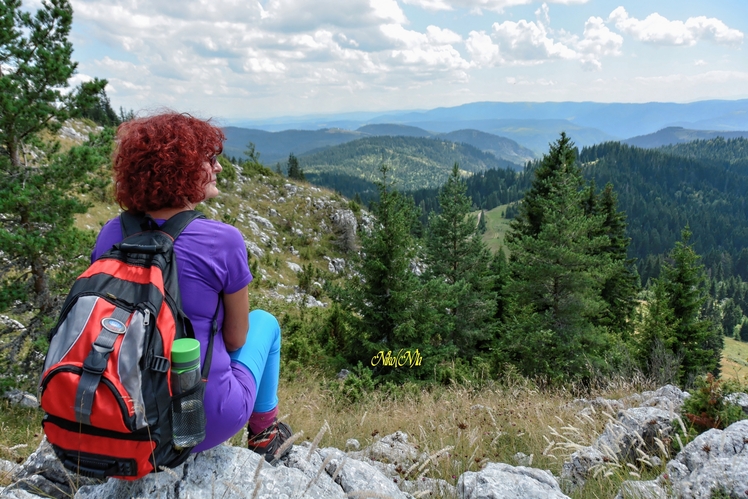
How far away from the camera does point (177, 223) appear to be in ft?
7.17

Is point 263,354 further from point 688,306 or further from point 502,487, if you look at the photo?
point 688,306

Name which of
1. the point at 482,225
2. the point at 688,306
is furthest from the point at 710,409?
the point at 482,225

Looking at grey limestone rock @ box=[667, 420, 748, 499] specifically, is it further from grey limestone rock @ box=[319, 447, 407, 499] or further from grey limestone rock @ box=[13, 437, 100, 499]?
grey limestone rock @ box=[13, 437, 100, 499]

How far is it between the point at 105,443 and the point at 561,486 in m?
3.23

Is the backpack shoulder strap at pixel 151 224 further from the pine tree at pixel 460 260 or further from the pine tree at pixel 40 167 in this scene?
the pine tree at pixel 460 260

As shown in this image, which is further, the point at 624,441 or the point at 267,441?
the point at 624,441

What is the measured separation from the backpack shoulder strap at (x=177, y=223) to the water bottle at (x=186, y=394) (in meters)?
0.56

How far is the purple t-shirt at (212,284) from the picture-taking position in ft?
6.98

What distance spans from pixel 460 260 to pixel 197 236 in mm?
13865

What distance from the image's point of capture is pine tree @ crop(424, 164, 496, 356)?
1463cm

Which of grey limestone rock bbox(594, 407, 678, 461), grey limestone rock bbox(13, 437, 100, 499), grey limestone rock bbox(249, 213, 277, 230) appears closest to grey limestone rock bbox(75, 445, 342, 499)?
grey limestone rock bbox(13, 437, 100, 499)

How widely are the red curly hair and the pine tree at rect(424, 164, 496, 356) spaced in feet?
42.0

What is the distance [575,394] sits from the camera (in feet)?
22.4

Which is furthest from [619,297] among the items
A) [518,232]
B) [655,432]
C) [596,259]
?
[655,432]
